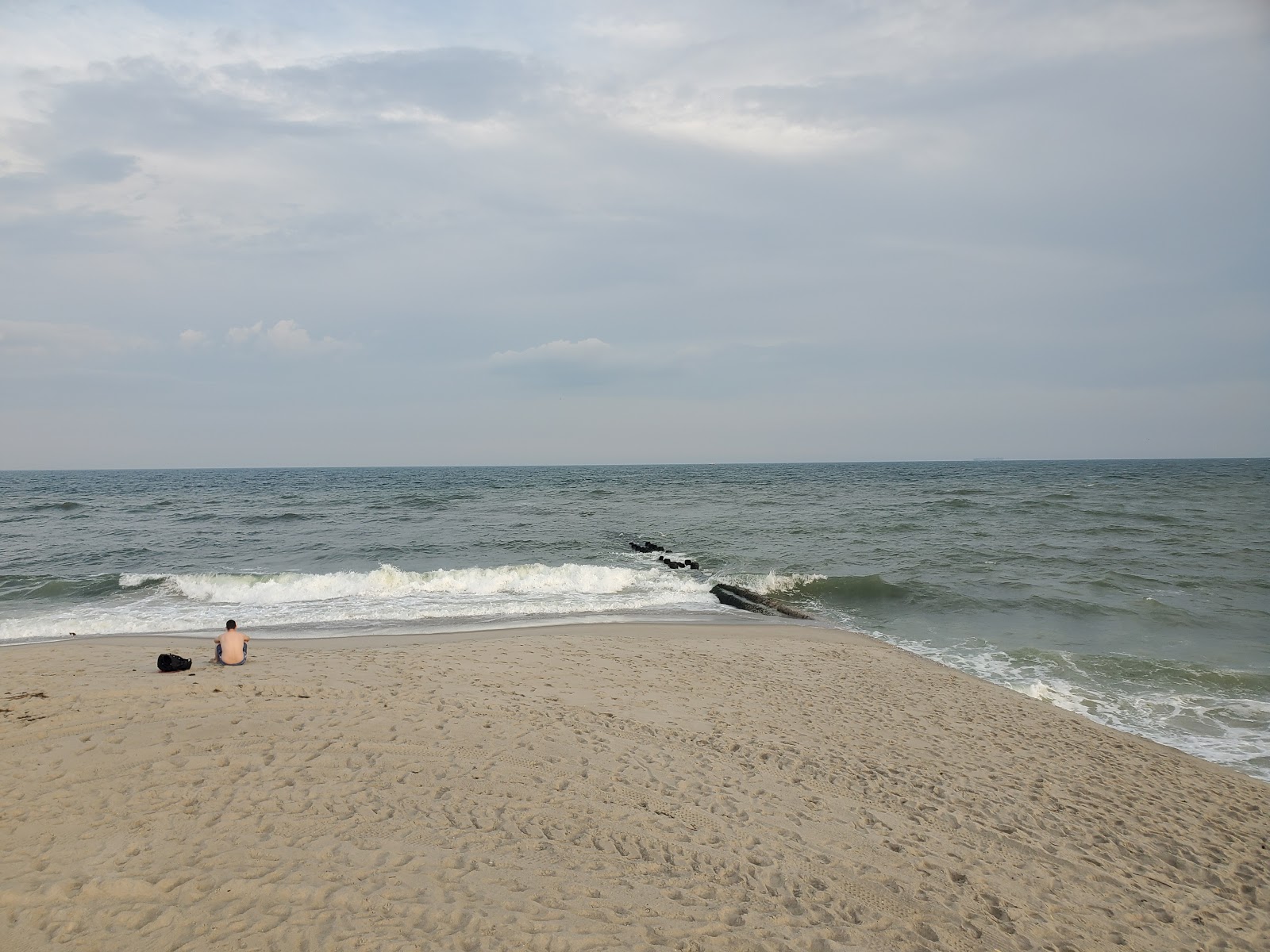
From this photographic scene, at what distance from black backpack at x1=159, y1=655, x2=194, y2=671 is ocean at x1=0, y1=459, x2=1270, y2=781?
4326 millimetres

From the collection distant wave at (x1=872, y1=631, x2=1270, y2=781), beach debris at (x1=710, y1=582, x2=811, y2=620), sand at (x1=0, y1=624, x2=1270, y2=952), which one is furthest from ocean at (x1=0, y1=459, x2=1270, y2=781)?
sand at (x1=0, y1=624, x2=1270, y2=952)

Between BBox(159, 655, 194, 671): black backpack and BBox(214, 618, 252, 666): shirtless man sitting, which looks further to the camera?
BBox(214, 618, 252, 666): shirtless man sitting

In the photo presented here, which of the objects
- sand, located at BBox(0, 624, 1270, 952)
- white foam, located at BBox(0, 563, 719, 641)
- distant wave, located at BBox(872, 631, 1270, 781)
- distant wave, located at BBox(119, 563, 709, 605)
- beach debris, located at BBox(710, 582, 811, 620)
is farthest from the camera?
distant wave, located at BBox(119, 563, 709, 605)

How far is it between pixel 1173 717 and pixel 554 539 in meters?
22.9

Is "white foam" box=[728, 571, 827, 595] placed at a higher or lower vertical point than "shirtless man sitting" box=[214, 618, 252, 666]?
lower

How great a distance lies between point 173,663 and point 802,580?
1592 centimetres

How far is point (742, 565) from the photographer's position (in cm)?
2316

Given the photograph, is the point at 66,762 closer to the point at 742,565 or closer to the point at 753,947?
the point at 753,947

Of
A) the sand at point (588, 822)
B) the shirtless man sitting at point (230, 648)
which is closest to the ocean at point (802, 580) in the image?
the sand at point (588, 822)

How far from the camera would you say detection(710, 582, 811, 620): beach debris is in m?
16.4

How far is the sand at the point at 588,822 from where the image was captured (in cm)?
454

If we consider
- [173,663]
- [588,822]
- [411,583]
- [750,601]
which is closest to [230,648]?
[173,663]

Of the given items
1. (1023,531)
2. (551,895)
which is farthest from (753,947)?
(1023,531)

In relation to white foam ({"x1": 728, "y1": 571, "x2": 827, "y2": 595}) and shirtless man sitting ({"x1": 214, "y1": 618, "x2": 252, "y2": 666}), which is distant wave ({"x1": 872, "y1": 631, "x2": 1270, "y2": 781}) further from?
shirtless man sitting ({"x1": 214, "y1": 618, "x2": 252, "y2": 666})
